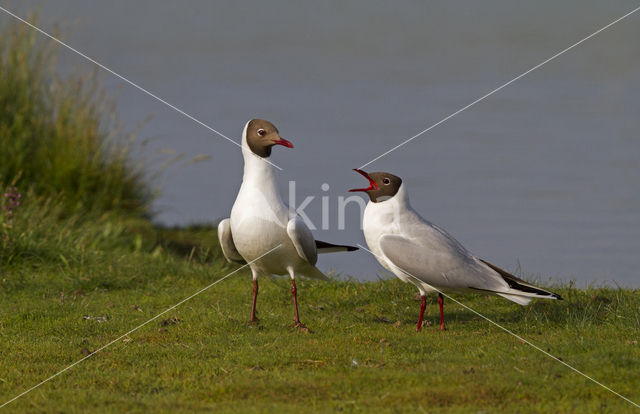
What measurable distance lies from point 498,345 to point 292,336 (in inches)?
79.4

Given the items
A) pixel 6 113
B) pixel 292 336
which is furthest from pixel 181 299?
pixel 6 113

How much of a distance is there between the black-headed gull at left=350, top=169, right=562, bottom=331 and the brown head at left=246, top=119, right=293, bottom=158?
100cm

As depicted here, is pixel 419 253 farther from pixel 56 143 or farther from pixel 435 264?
pixel 56 143

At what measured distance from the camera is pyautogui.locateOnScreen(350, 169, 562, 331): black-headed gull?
7695 millimetres

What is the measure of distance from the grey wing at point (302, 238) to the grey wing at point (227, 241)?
36.5 inches

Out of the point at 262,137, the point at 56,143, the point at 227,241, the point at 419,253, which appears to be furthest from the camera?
the point at 56,143

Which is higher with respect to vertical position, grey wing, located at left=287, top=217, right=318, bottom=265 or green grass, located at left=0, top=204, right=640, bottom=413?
grey wing, located at left=287, top=217, right=318, bottom=265

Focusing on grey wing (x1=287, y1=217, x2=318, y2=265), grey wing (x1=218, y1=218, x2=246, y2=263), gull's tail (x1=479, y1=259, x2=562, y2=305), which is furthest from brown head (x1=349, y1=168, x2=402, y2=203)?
grey wing (x1=218, y1=218, x2=246, y2=263)

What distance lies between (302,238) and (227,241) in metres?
1.09

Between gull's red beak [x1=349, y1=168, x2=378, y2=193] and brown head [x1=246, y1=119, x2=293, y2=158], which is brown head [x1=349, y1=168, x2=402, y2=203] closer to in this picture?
gull's red beak [x1=349, y1=168, x2=378, y2=193]

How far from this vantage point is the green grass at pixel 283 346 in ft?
18.5

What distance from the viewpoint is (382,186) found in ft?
25.9

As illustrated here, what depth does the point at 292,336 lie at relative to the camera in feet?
25.2

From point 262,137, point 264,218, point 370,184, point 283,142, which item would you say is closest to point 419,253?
point 370,184
